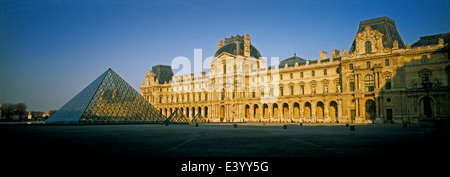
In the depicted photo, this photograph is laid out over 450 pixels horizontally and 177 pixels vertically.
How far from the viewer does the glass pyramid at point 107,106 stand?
39.2 meters

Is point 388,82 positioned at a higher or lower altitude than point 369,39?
lower

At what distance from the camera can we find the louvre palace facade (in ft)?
136

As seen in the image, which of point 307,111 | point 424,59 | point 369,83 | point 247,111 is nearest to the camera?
point 424,59

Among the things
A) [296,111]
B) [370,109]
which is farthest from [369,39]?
[296,111]

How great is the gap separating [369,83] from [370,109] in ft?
12.9

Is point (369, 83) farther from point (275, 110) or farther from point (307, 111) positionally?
point (275, 110)

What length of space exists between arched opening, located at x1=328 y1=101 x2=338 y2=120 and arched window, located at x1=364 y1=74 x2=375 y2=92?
23.1 ft

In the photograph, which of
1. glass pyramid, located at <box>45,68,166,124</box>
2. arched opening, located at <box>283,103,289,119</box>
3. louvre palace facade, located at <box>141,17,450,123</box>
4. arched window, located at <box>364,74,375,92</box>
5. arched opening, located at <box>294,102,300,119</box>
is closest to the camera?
glass pyramid, located at <box>45,68,166,124</box>

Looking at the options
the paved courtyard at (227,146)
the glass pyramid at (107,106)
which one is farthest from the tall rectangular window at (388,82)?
the glass pyramid at (107,106)

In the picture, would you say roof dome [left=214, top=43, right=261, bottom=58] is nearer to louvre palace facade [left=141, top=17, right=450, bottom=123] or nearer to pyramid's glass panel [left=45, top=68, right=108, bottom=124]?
louvre palace facade [left=141, top=17, right=450, bottom=123]

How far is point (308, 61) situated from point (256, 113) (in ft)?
50.3

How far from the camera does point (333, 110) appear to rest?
5219 cm

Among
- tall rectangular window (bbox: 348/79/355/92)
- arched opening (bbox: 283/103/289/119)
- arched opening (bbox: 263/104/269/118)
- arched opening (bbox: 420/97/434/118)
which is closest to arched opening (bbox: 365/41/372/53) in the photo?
tall rectangular window (bbox: 348/79/355/92)

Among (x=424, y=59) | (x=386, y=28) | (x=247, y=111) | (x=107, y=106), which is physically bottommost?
(x=247, y=111)
